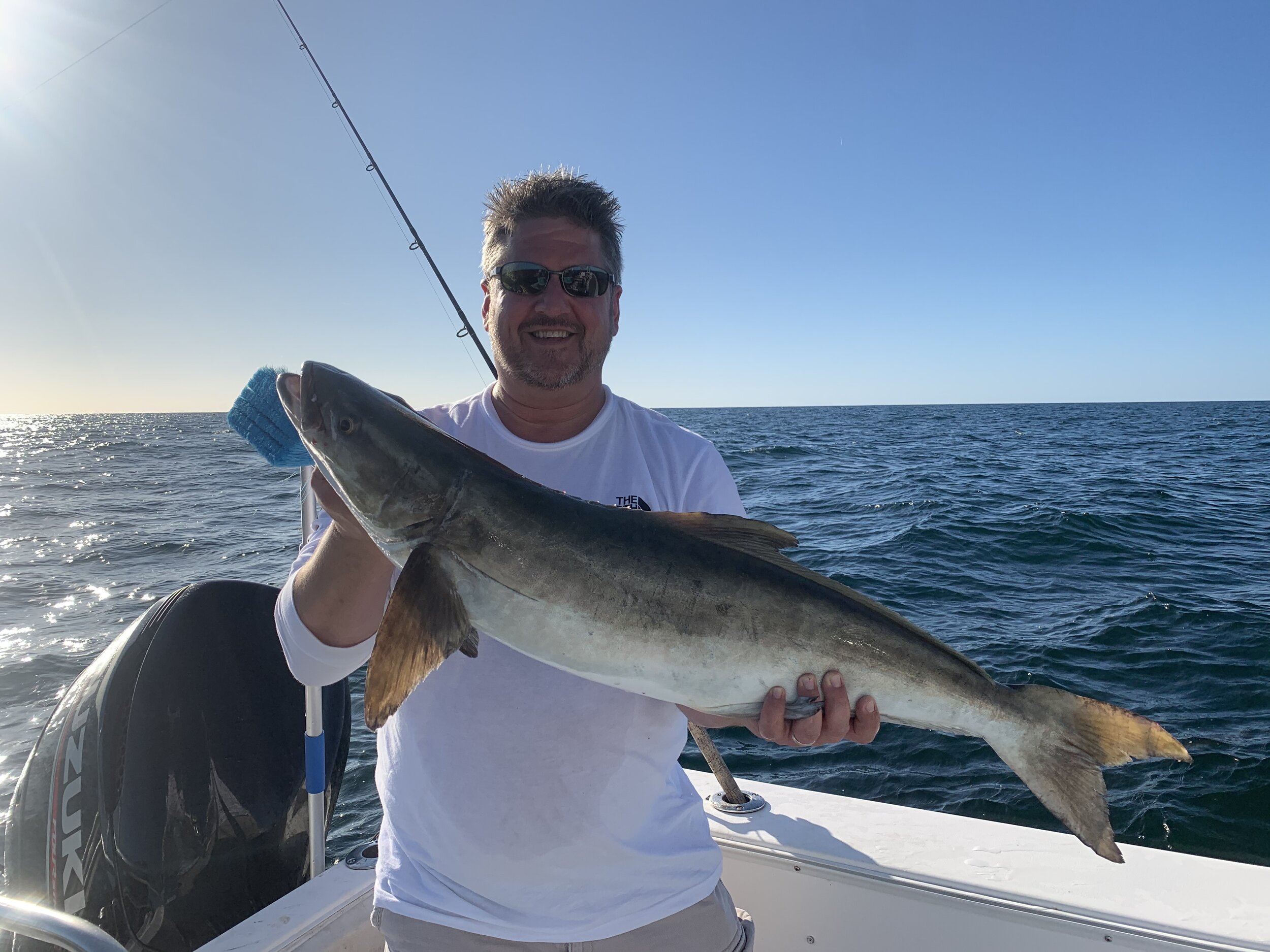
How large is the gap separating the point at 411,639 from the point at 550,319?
1304mm

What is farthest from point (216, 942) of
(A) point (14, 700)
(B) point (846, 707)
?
(A) point (14, 700)

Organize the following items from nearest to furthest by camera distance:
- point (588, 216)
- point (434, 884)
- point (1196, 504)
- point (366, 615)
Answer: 1. point (434, 884)
2. point (366, 615)
3. point (588, 216)
4. point (1196, 504)

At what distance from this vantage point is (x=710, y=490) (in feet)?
9.57

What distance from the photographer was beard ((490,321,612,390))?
2869 mm

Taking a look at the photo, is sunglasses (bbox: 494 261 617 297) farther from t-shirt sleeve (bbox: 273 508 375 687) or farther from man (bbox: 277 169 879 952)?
t-shirt sleeve (bbox: 273 508 375 687)

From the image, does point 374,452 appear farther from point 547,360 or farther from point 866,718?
point 866,718

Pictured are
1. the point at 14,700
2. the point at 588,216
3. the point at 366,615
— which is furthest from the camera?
the point at 14,700

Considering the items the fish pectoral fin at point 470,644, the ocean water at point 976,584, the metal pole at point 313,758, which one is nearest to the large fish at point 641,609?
the fish pectoral fin at point 470,644

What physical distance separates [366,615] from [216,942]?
184cm

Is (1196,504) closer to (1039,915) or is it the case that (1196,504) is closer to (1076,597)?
(1076,597)

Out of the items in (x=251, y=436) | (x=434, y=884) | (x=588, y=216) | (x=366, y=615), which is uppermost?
(x=588, y=216)

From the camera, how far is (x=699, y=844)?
2611 millimetres

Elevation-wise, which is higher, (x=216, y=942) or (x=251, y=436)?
(x=251, y=436)

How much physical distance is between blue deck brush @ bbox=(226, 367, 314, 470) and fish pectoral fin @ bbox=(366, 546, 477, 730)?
118cm
